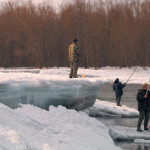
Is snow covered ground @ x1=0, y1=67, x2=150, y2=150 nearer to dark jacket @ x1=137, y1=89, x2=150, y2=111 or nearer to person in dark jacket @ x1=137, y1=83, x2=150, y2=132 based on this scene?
person in dark jacket @ x1=137, y1=83, x2=150, y2=132

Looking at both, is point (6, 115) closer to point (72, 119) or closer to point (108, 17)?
point (72, 119)

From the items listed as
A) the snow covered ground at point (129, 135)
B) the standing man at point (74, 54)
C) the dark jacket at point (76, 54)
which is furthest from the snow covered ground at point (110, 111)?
the snow covered ground at point (129, 135)

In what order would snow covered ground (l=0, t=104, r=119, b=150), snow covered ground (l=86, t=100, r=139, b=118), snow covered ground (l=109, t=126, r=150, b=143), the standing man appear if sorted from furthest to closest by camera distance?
snow covered ground (l=86, t=100, r=139, b=118)
the standing man
snow covered ground (l=109, t=126, r=150, b=143)
snow covered ground (l=0, t=104, r=119, b=150)

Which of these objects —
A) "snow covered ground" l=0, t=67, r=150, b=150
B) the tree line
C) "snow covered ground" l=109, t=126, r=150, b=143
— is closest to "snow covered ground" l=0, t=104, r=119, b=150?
"snow covered ground" l=0, t=67, r=150, b=150

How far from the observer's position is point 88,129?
1247cm

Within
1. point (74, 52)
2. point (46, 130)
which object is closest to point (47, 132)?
point (46, 130)

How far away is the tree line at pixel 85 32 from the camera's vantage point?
66562 mm

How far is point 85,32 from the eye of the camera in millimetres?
69062

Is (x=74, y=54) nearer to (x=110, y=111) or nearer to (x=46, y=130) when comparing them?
(x=110, y=111)

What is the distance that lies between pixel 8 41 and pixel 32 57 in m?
5.01

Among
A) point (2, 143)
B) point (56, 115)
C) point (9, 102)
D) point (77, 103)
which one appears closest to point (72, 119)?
point (56, 115)

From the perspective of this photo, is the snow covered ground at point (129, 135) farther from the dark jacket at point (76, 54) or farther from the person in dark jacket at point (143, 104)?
the dark jacket at point (76, 54)

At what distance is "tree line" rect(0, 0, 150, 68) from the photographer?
218ft

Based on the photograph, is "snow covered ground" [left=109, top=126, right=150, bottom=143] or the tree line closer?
"snow covered ground" [left=109, top=126, right=150, bottom=143]
